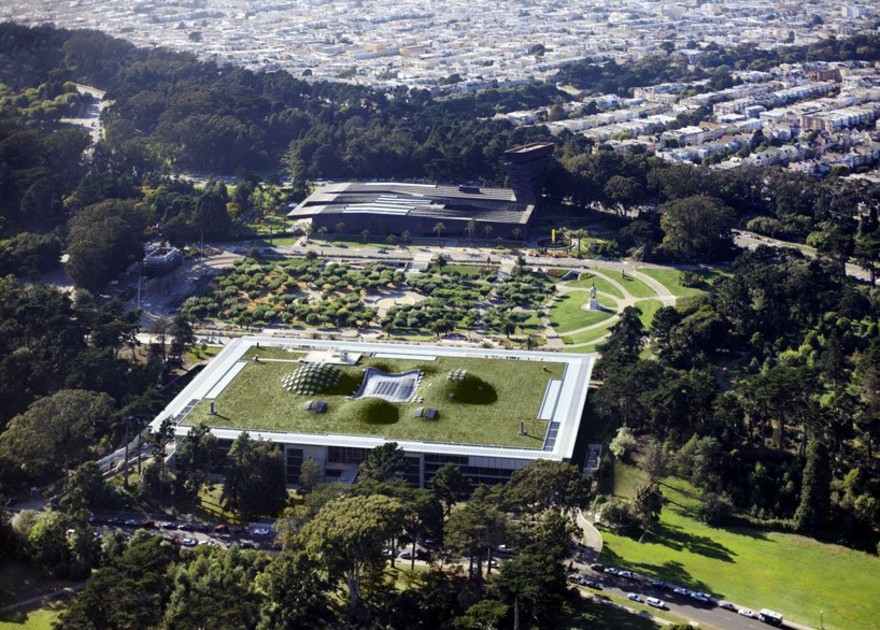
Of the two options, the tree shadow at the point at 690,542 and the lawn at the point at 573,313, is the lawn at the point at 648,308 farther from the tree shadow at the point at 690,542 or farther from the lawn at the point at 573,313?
the tree shadow at the point at 690,542

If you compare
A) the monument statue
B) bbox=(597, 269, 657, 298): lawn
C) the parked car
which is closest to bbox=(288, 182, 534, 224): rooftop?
bbox=(597, 269, 657, 298): lawn

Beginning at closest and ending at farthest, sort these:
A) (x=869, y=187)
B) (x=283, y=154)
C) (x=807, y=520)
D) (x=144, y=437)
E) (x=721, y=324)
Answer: (x=807, y=520) < (x=144, y=437) < (x=721, y=324) < (x=869, y=187) < (x=283, y=154)

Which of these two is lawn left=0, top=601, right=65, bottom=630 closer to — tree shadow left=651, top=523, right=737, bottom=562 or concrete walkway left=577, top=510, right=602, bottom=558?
concrete walkway left=577, top=510, right=602, bottom=558

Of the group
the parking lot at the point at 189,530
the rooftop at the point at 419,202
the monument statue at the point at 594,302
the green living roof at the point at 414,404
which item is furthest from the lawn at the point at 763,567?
the rooftop at the point at 419,202

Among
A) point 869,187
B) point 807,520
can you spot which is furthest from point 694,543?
point 869,187

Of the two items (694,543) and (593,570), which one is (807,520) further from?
(593,570)

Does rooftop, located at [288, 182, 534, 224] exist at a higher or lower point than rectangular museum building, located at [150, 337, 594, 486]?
higher
